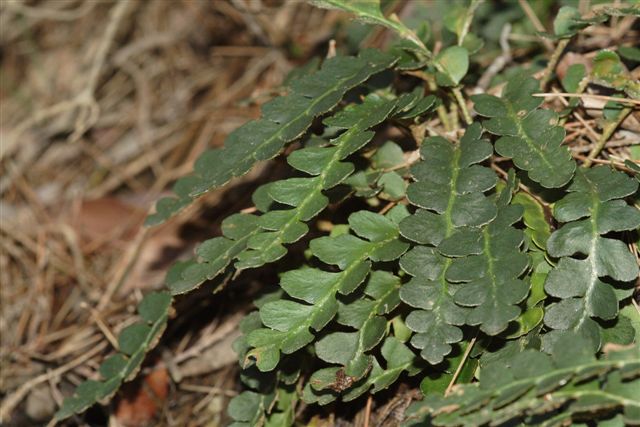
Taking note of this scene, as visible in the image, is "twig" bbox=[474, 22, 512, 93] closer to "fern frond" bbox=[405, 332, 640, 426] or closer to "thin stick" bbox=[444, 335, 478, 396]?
"thin stick" bbox=[444, 335, 478, 396]

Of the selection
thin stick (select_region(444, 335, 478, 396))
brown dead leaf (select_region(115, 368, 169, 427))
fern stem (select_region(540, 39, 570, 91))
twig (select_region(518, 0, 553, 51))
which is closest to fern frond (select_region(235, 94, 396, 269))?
thin stick (select_region(444, 335, 478, 396))

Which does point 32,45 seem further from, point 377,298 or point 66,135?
point 377,298

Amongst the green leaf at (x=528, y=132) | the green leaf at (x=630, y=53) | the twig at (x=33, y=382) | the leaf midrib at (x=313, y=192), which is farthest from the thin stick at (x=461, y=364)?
the twig at (x=33, y=382)

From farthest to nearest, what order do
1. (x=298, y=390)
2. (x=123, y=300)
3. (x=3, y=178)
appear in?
1. (x=3, y=178)
2. (x=123, y=300)
3. (x=298, y=390)

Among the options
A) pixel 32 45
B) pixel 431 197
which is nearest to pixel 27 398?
pixel 431 197

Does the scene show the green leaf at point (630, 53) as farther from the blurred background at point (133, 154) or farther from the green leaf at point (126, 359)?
the green leaf at point (126, 359)

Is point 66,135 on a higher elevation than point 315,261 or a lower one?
lower
